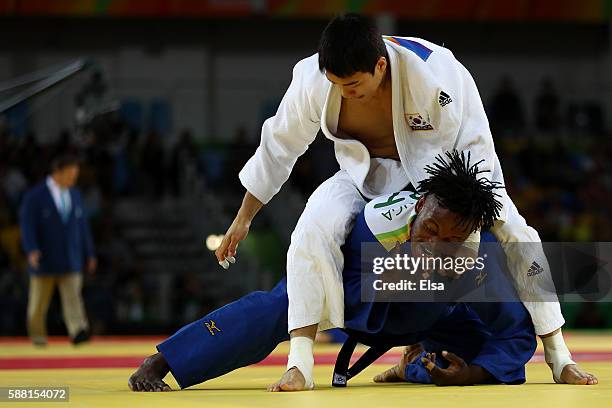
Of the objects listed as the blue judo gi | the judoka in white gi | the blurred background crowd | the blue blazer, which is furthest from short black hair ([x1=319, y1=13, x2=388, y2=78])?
the blurred background crowd

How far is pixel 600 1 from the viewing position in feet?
42.4

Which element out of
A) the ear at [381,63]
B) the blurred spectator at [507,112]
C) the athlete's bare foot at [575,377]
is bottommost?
the athlete's bare foot at [575,377]

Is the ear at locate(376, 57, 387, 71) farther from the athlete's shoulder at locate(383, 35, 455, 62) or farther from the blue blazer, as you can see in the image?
the blue blazer

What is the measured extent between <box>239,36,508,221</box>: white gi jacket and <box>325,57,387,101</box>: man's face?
3.3 inches

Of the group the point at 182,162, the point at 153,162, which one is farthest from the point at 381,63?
the point at 182,162

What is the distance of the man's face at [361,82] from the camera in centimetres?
335

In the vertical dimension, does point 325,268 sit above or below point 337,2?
below

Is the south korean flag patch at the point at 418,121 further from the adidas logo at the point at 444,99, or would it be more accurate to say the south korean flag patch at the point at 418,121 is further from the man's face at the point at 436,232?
the man's face at the point at 436,232

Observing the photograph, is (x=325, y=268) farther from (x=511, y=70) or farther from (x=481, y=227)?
(x=511, y=70)

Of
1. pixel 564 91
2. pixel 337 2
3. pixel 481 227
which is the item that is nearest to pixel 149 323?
pixel 337 2

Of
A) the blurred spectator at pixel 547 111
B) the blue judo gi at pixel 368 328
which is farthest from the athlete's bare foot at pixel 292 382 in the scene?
the blurred spectator at pixel 547 111

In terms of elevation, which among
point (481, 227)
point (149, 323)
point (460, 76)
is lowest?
point (149, 323)

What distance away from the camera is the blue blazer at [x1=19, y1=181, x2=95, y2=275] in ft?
28.5

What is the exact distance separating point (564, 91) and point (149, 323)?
22.9 feet
